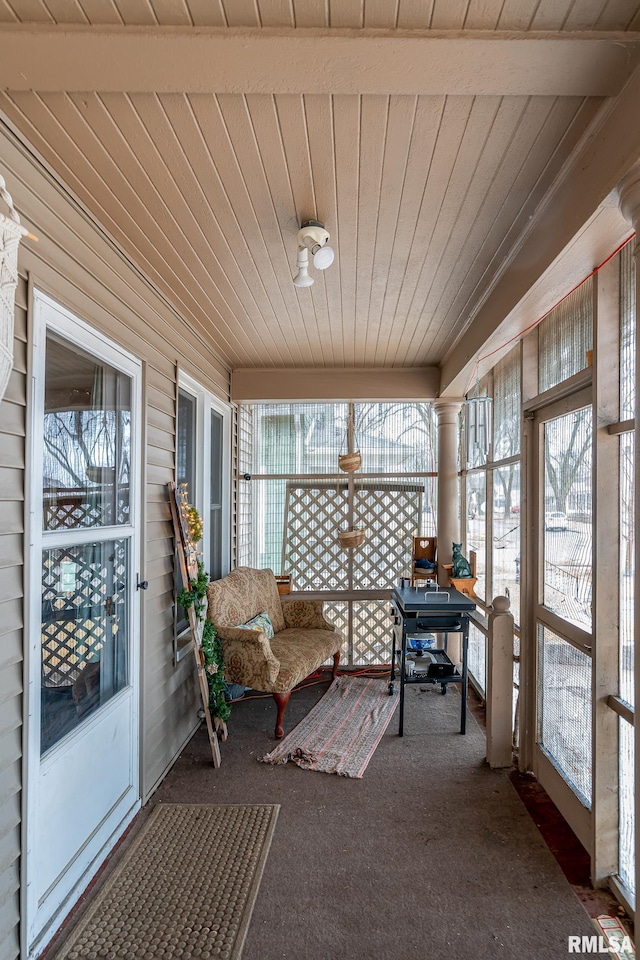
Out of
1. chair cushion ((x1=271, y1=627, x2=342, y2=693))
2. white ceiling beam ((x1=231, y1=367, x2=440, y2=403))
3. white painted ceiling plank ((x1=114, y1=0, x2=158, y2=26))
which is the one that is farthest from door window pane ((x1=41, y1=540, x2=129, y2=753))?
white ceiling beam ((x1=231, y1=367, x2=440, y2=403))

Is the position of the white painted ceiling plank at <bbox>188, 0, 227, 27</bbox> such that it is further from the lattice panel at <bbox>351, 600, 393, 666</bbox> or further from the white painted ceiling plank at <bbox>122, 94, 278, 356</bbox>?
the lattice panel at <bbox>351, 600, 393, 666</bbox>

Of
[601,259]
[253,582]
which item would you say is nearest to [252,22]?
[601,259]

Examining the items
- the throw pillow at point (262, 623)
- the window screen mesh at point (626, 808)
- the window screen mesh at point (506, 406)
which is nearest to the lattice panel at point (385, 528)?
the throw pillow at point (262, 623)

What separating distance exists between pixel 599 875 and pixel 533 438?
6.08ft

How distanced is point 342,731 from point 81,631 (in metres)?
1.91

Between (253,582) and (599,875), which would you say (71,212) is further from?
(599,875)

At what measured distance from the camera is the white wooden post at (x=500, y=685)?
2.79m

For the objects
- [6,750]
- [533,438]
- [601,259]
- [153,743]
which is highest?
[601,259]

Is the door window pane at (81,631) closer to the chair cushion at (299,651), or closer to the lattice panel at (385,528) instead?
the chair cushion at (299,651)

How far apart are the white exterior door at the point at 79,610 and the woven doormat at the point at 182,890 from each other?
13cm

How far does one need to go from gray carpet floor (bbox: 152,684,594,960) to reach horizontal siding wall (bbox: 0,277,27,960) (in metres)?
0.75

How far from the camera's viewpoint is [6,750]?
1.52 meters

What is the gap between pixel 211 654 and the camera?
2.96m

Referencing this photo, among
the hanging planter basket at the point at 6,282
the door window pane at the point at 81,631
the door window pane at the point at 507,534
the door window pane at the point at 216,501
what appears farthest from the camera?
the door window pane at the point at 216,501
